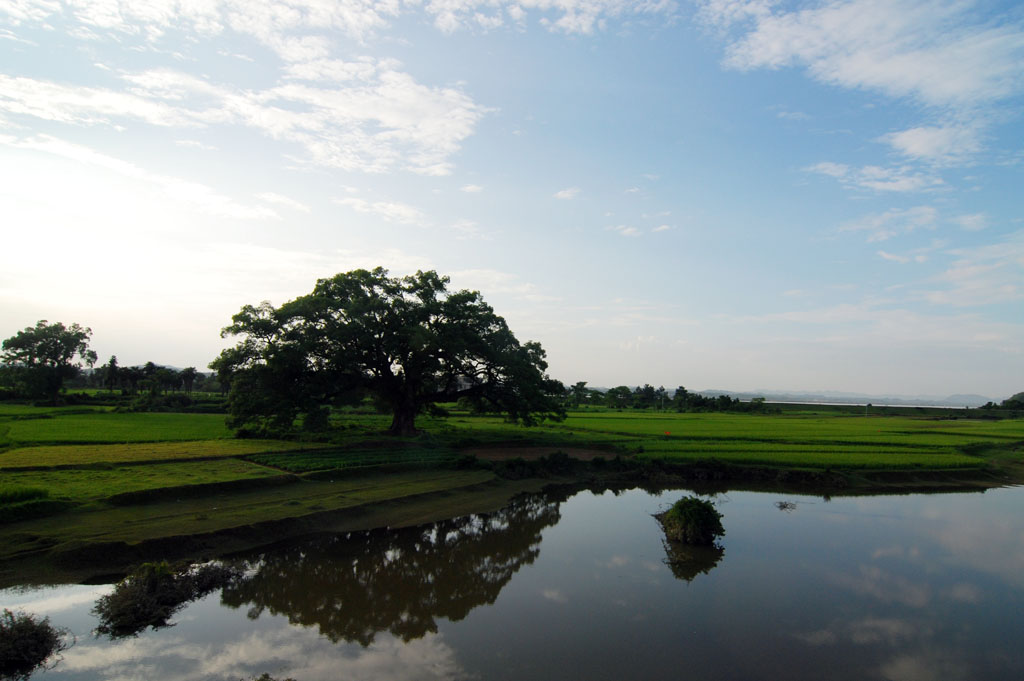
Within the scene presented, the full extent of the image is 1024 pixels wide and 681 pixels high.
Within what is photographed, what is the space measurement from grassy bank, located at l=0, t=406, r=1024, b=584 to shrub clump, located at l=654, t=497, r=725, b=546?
302 inches

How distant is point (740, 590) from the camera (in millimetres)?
13555

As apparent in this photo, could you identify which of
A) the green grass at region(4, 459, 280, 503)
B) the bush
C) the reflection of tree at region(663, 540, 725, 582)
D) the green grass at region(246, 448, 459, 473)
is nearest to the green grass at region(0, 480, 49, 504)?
the bush

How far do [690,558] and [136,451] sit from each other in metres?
22.2

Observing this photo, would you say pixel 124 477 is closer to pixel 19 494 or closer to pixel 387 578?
pixel 19 494

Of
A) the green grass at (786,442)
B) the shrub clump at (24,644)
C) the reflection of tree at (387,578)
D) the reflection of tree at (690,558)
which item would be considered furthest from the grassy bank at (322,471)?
the reflection of tree at (690,558)

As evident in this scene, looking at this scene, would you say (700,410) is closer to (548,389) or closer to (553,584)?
(548,389)

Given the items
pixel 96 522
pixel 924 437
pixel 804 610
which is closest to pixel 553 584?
pixel 804 610

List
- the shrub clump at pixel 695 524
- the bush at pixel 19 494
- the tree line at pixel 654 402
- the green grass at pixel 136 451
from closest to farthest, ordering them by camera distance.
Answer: the bush at pixel 19 494 → the shrub clump at pixel 695 524 → the green grass at pixel 136 451 → the tree line at pixel 654 402

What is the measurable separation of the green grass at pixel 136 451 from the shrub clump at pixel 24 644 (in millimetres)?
11842

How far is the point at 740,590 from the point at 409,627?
Answer: 8292 millimetres

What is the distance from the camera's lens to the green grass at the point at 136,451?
19531 millimetres

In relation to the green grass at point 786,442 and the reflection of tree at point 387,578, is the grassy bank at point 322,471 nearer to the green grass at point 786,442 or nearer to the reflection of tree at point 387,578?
the green grass at point 786,442

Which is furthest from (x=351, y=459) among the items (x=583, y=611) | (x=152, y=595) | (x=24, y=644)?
(x=24, y=644)

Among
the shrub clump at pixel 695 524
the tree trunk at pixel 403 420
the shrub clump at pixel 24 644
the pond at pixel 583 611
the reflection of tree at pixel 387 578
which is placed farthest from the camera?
the tree trunk at pixel 403 420
